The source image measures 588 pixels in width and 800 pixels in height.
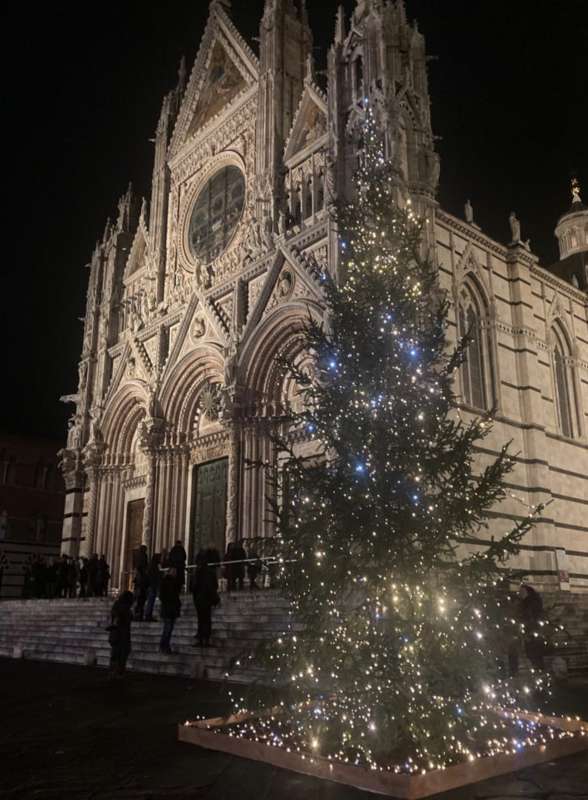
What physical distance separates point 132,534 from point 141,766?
62.8 feet

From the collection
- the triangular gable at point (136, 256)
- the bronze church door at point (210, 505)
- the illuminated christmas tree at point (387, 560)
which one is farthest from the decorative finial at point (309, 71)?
the illuminated christmas tree at point (387, 560)

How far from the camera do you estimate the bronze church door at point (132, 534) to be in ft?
76.5

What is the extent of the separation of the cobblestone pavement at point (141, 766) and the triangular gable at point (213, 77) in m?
21.2

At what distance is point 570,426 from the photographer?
20953mm

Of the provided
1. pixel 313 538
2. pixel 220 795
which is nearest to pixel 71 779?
pixel 220 795

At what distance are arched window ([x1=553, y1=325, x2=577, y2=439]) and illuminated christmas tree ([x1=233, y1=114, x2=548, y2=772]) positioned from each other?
50.8 feet

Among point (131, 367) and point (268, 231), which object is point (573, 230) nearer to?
point (268, 231)

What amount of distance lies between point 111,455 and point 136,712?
710 inches

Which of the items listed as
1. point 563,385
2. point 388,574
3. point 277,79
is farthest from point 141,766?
point 277,79

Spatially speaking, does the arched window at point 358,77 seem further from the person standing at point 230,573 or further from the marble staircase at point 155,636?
the marble staircase at point 155,636

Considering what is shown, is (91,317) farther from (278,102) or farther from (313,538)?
(313,538)

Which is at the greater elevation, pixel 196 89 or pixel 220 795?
pixel 196 89

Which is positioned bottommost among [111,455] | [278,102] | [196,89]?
[111,455]

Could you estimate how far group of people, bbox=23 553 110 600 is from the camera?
68.8 feet
